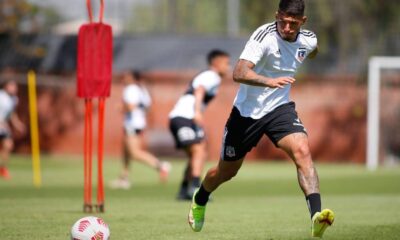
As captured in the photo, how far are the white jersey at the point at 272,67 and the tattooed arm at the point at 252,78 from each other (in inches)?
10.2

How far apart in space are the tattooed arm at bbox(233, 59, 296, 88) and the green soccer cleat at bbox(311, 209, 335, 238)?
1307mm

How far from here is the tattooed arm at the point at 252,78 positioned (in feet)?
32.5

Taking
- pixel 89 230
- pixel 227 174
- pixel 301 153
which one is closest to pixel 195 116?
pixel 227 174

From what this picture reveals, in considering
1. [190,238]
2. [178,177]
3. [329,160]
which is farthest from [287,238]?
[329,160]

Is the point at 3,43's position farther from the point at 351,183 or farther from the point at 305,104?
the point at 351,183

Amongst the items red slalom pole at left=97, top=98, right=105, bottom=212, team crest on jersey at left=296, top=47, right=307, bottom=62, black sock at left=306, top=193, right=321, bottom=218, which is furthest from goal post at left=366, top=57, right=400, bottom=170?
black sock at left=306, top=193, right=321, bottom=218

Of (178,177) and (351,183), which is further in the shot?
(178,177)

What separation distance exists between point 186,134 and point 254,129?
6.84 meters

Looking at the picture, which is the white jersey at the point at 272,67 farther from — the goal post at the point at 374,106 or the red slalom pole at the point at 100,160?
the goal post at the point at 374,106

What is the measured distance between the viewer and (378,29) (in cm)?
3644

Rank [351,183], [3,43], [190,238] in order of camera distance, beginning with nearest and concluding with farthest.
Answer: [190,238]
[351,183]
[3,43]

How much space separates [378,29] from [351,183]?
1404cm

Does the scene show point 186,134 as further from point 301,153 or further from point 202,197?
point 301,153

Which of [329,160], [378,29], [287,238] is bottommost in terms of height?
[329,160]
